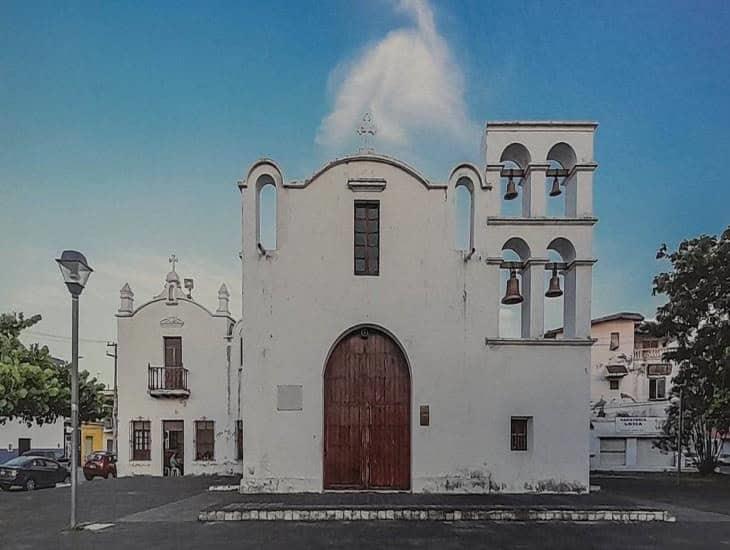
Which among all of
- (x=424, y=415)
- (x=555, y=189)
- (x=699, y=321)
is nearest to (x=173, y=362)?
(x=424, y=415)

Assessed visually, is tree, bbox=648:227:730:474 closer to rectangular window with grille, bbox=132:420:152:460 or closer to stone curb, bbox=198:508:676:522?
stone curb, bbox=198:508:676:522

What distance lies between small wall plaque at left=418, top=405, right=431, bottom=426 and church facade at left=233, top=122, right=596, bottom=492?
31 millimetres

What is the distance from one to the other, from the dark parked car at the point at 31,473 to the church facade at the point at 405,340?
428 inches

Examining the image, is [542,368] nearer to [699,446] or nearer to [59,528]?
[59,528]

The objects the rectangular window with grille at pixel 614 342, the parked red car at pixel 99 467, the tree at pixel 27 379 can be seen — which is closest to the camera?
the tree at pixel 27 379

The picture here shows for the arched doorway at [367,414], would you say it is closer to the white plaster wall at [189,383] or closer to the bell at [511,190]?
the bell at [511,190]

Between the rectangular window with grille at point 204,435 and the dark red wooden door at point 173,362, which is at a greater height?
the dark red wooden door at point 173,362

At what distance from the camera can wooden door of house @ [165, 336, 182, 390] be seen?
77.4 feet

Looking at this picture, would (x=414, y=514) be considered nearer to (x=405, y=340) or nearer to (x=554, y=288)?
(x=405, y=340)

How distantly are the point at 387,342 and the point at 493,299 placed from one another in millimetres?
2547

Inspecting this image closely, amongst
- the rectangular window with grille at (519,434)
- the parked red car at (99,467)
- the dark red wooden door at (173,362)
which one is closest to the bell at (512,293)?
the rectangular window with grille at (519,434)

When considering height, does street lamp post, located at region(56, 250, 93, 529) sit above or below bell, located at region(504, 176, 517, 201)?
below

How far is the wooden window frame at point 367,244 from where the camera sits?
14.4m

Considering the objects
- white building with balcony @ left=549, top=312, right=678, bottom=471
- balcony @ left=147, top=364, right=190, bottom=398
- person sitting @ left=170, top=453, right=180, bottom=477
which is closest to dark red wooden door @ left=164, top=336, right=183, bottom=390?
balcony @ left=147, top=364, right=190, bottom=398
